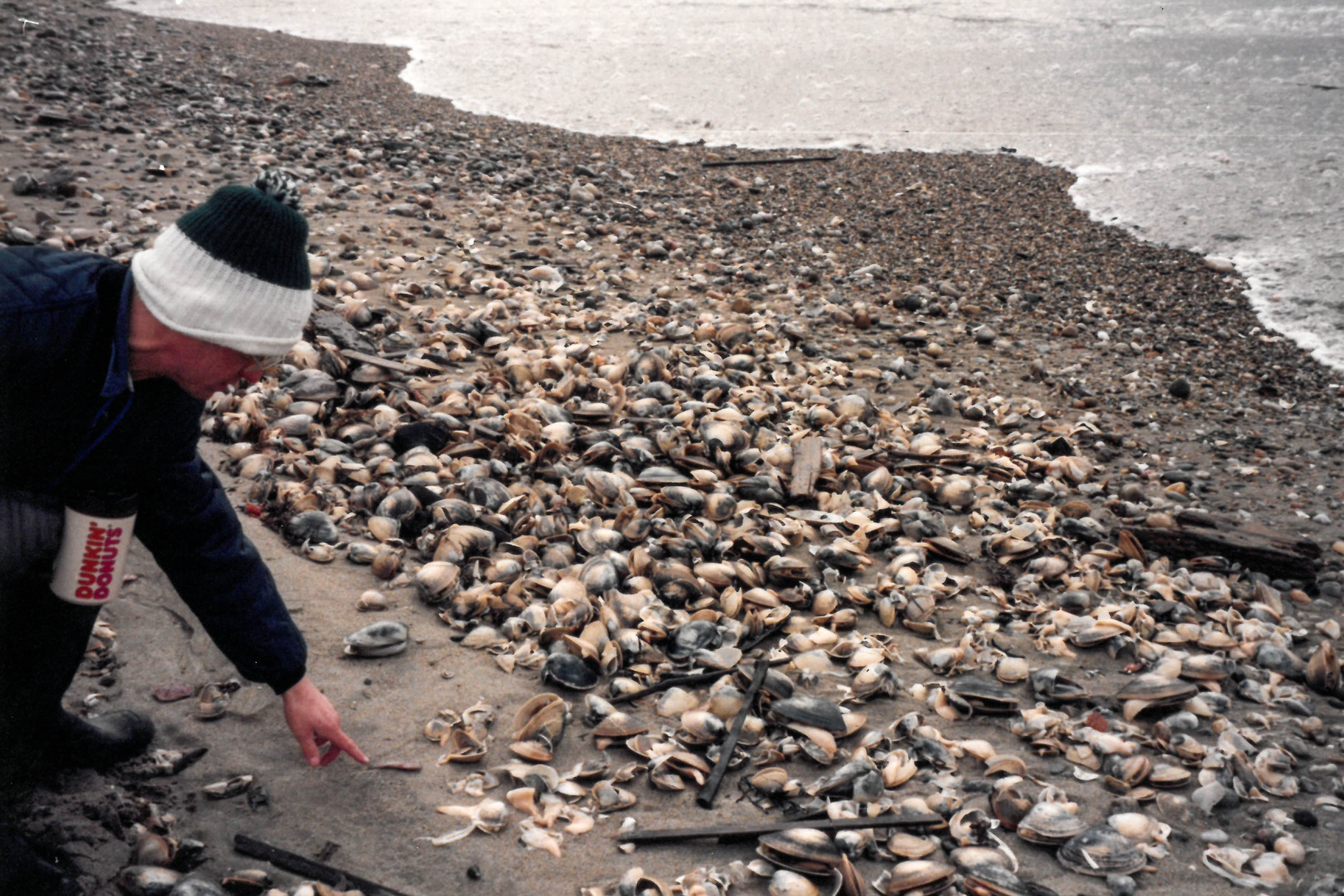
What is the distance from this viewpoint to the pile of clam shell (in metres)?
2.44

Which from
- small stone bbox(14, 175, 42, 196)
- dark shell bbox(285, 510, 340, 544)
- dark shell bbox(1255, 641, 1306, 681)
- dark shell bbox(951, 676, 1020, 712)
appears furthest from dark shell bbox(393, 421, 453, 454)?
small stone bbox(14, 175, 42, 196)

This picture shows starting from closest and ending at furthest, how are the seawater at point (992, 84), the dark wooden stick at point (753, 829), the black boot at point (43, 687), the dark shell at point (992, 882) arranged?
the black boot at point (43, 687)
the dark shell at point (992, 882)
the dark wooden stick at point (753, 829)
the seawater at point (992, 84)

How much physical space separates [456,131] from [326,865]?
8.05 meters

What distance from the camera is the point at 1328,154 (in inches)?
376

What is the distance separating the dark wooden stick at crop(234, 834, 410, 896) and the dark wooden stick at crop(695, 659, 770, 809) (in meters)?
0.75

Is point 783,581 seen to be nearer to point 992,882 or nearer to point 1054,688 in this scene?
point 1054,688

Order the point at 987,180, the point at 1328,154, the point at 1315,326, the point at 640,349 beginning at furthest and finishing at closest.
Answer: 1. the point at 1328,154
2. the point at 987,180
3. the point at 1315,326
4. the point at 640,349

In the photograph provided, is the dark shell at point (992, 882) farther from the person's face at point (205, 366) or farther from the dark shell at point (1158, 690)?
the person's face at point (205, 366)

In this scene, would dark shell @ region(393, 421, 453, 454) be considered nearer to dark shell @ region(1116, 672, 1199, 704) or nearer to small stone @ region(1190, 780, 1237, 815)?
dark shell @ region(1116, 672, 1199, 704)

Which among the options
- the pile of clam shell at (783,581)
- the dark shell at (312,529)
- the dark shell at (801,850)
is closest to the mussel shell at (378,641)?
the pile of clam shell at (783,581)

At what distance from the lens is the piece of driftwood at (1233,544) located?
3568 mm

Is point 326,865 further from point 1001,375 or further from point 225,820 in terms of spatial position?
point 1001,375

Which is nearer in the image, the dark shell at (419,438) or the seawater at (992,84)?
the dark shell at (419,438)

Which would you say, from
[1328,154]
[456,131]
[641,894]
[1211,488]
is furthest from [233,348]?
[1328,154]
